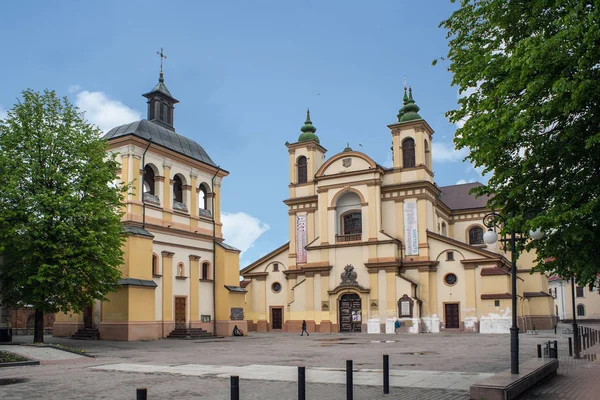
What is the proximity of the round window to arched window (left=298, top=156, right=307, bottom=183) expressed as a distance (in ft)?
50.8

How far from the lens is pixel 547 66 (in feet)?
37.7

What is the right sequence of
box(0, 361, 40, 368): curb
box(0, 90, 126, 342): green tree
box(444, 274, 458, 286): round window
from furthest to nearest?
box(444, 274, 458, 286): round window
box(0, 90, 126, 342): green tree
box(0, 361, 40, 368): curb

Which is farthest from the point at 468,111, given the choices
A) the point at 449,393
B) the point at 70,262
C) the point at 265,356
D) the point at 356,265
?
the point at 356,265

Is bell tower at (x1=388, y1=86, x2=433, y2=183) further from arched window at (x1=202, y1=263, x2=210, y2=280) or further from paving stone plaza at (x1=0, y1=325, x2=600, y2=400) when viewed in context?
paving stone plaza at (x1=0, y1=325, x2=600, y2=400)

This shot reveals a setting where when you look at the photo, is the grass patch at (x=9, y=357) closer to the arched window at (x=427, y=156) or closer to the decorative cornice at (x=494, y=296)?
the decorative cornice at (x=494, y=296)

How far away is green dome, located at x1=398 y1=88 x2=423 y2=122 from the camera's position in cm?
4975

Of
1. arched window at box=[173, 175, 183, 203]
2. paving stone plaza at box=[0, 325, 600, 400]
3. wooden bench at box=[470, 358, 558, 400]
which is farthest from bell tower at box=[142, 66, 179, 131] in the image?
wooden bench at box=[470, 358, 558, 400]

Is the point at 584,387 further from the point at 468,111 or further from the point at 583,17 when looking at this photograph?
the point at 583,17

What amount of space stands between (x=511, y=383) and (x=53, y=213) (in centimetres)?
2171

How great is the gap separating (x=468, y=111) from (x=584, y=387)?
691cm

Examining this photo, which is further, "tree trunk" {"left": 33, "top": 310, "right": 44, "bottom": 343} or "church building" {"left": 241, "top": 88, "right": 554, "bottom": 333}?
"church building" {"left": 241, "top": 88, "right": 554, "bottom": 333}

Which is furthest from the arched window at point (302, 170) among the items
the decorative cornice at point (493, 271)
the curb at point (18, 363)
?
the curb at point (18, 363)

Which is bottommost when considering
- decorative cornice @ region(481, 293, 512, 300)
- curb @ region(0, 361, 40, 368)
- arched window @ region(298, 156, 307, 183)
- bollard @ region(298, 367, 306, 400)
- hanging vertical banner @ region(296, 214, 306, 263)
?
curb @ region(0, 361, 40, 368)

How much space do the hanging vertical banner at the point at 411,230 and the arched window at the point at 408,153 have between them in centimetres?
335
